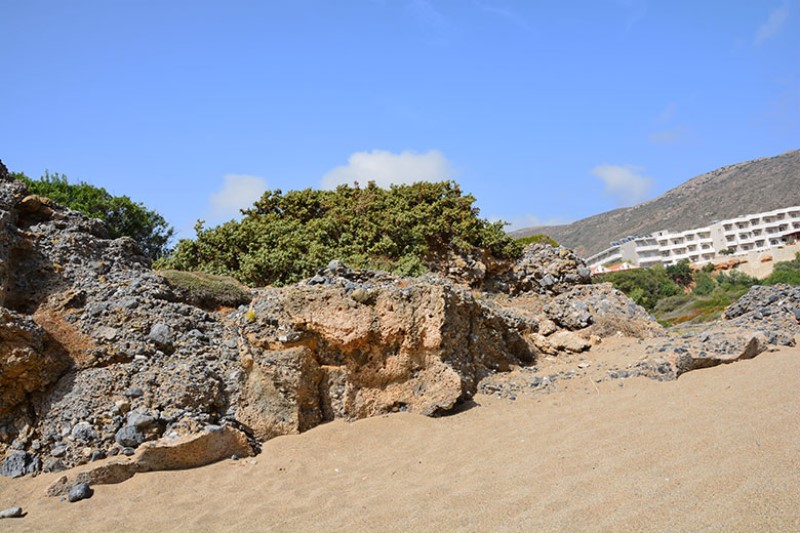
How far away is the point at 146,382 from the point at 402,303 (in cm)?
371

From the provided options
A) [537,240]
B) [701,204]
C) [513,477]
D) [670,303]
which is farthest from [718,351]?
[701,204]

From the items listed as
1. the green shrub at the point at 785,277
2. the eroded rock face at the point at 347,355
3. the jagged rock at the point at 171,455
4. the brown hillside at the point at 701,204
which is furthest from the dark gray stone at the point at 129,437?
the brown hillside at the point at 701,204

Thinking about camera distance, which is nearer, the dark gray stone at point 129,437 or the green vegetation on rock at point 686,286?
the dark gray stone at point 129,437

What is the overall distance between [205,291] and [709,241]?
3622 inches

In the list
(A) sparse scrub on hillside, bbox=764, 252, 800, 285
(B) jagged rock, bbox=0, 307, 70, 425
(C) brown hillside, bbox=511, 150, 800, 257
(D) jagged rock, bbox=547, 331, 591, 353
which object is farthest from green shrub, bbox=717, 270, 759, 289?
(B) jagged rock, bbox=0, 307, 70, 425

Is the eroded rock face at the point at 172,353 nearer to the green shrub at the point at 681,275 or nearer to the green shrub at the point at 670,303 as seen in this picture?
the green shrub at the point at 670,303

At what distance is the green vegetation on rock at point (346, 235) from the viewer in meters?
14.7

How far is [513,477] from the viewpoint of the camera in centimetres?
615

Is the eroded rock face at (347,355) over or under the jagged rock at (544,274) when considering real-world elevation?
under

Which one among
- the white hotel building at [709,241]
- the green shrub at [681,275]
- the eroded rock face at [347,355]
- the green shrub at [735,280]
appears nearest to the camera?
the eroded rock face at [347,355]

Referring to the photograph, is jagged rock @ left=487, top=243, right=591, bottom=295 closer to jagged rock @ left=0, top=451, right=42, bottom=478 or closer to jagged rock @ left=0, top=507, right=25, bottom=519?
jagged rock @ left=0, top=451, right=42, bottom=478

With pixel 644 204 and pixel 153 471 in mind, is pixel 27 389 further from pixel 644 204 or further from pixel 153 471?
pixel 644 204

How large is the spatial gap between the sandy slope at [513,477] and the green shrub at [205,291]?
3.49m

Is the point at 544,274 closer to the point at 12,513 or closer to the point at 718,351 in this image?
the point at 718,351
